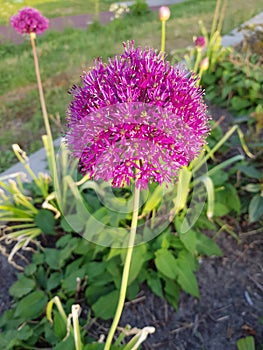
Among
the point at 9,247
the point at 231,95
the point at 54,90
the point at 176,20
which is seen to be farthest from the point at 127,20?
the point at 9,247

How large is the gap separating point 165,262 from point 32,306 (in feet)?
1.96

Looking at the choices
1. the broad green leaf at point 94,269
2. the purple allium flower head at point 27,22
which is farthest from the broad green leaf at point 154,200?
the purple allium flower head at point 27,22

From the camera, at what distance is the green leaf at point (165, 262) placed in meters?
1.72

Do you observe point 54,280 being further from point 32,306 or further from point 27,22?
point 27,22

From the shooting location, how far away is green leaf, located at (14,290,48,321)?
1.74 m

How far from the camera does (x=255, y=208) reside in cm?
217

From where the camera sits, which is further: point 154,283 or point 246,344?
point 154,283

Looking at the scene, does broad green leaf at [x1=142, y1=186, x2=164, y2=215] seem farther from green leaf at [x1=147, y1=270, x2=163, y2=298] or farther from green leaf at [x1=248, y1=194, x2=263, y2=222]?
green leaf at [x1=248, y1=194, x2=263, y2=222]

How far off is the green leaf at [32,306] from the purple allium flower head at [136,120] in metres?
0.97

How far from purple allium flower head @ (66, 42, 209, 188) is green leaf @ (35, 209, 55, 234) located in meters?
1.11

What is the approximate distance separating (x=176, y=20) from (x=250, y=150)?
389cm

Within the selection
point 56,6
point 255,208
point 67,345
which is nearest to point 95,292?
point 67,345

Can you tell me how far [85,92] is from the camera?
1009 mm

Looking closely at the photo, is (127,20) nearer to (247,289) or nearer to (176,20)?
(176,20)
